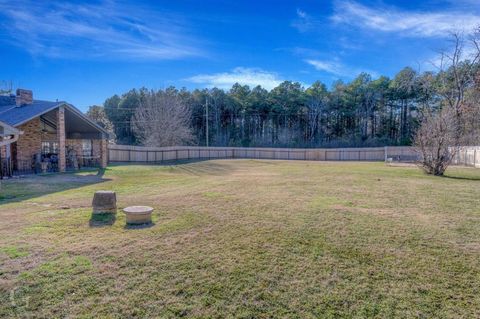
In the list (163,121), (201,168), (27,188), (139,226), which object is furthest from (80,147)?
(139,226)

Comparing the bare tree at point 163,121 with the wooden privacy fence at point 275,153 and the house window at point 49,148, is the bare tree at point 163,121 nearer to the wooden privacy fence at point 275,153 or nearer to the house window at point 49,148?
the wooden privacy fence at point 275,153

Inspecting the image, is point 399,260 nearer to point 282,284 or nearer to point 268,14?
point 282,284

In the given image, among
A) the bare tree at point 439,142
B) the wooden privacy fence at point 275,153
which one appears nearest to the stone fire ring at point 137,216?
the bare tree at point 439,142

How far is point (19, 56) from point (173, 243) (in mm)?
19126

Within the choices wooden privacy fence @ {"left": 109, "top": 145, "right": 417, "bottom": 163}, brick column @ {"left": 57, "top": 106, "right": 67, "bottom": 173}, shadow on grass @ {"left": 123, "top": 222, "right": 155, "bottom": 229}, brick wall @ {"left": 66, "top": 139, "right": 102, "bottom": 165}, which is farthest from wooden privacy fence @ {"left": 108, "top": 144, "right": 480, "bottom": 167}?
shadow on grass @ {"left": 123, "top": 222, "right": 155, "bottom": 229}

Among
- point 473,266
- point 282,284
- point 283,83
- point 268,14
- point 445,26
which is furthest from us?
point 283,83

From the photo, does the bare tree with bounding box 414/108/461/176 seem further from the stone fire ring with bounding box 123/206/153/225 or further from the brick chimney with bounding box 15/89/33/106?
the brick chimney with bounding box 15/89/33/106

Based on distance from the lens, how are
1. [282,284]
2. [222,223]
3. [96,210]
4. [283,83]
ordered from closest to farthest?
[282,284]
[222,223]
[96,210]
[283,83]

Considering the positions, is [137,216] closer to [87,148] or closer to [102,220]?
[102,220]

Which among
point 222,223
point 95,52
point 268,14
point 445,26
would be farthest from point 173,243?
point 445,26

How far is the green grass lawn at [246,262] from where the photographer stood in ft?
9.46

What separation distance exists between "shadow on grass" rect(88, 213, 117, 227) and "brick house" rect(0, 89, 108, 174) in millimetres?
8913

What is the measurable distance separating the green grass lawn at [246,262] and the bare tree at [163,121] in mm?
21711

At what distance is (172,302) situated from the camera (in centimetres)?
292
